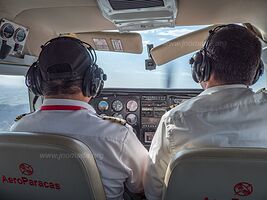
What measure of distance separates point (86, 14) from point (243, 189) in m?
1.56

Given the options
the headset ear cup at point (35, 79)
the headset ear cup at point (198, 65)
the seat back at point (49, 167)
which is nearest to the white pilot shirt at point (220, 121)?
the headset ear cup at point (198, 65)

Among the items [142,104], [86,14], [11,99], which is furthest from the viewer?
[142,104]

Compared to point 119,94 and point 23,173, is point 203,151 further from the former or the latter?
point 119,94

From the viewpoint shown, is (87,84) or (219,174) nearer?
(219,174)

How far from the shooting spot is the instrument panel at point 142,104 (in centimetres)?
279

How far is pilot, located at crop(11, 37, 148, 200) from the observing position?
143 centimetres

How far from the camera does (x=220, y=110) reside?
136 cm

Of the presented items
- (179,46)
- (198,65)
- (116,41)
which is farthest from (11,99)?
(198,65)

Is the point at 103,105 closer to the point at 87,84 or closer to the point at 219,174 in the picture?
the point at 87,84

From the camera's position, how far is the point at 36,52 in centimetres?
251

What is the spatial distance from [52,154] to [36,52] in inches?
58.2

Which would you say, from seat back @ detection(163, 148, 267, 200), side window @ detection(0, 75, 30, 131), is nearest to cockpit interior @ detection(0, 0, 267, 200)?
side window @ detection(0, 75, 30, 131)

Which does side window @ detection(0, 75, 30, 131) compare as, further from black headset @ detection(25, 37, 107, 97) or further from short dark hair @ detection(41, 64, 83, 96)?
short dark hair @ detection(41, 64, 83, 96)

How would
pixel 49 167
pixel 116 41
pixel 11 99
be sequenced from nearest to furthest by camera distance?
pixel 49 167
pixel 11 99
pixel 116 41
